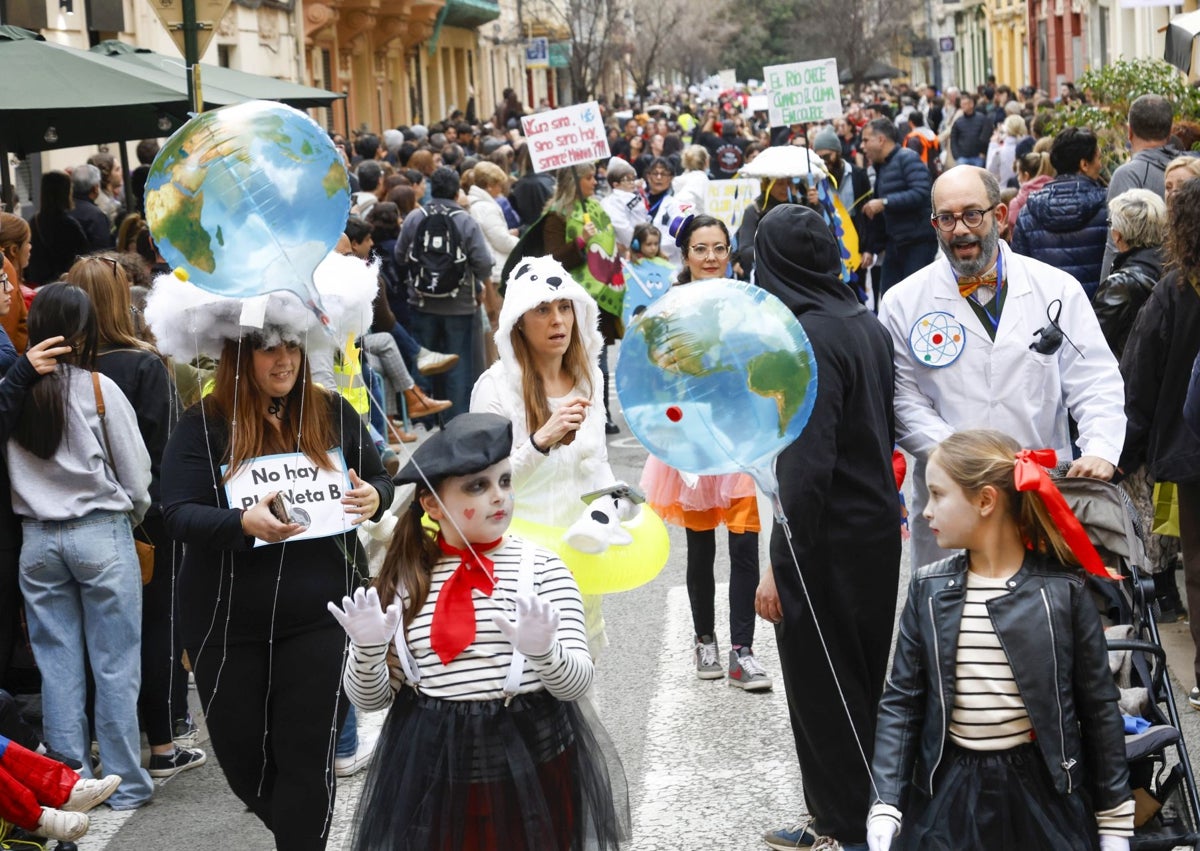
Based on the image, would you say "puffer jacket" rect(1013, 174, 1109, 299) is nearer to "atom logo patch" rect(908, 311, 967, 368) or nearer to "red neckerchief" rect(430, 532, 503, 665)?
"atom logo patch" rect(908, 311, 967, 368)

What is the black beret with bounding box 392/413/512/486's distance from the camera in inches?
152

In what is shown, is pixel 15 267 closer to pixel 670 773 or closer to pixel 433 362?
pixel 670 773

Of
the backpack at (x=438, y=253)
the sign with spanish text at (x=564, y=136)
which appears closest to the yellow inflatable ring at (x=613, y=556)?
the backpack at (x=438, y=253)

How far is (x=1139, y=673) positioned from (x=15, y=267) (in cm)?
513

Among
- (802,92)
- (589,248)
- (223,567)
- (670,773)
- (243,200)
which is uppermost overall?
(802,92)

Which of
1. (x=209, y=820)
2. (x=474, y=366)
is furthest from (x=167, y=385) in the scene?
(x=474, y=366)

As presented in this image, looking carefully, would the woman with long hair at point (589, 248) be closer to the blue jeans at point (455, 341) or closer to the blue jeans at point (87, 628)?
the blue jeans at point (455, 341)

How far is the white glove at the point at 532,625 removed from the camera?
3508 mm

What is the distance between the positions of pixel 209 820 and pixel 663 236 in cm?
773

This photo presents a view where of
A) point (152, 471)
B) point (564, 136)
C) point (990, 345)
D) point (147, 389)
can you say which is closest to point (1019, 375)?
point (990, 345)

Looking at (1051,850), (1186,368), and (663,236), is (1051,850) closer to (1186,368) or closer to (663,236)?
(1186,368)

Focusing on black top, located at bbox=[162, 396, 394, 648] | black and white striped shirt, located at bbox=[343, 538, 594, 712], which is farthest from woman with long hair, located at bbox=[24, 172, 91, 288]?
black and white striped shirt, located at bbox=[343, 538, 594, 712]

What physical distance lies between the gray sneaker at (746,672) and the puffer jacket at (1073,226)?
3791 mm

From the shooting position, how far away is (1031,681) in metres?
3.75
